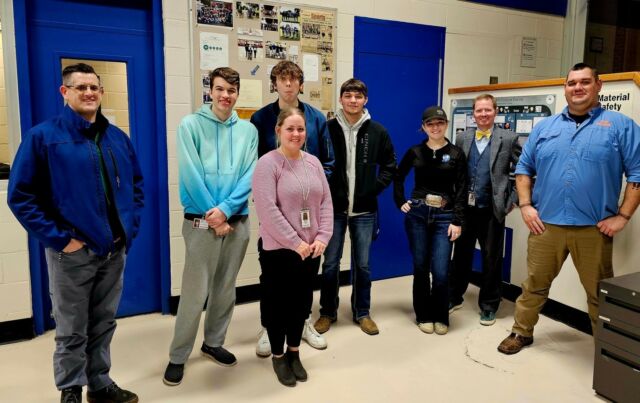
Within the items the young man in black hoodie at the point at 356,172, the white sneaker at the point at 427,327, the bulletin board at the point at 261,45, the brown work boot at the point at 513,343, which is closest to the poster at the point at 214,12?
the bulletin board at the point at 261,45

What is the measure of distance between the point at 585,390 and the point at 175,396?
2.14m

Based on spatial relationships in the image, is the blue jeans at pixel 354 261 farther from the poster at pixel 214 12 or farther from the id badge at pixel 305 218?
the poster at pixel 214 12

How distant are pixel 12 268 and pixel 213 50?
6.22 feet

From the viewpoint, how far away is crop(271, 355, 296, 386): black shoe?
256 cm

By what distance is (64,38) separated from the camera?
10.0ft

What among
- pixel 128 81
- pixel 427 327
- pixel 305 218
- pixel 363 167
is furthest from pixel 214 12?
pixel 427 327

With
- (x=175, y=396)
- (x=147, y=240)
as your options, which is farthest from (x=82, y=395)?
(x=147, y=240)

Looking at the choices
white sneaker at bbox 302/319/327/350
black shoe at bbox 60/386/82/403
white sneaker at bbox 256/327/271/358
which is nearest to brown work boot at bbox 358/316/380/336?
white sneaker at bbox 302/319/327/350

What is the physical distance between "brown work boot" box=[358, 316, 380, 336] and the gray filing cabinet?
1280 millimetres

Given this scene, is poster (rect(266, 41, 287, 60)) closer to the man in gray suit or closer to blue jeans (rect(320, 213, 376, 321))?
blue jeans (rect(320, 213, 376, 321))

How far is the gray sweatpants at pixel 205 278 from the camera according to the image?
8.31 ft

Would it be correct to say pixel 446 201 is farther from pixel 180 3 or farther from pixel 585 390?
pixel 180 3

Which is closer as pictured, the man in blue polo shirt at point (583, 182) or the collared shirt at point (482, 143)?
the man in blue polo shirt at point (583, 182)

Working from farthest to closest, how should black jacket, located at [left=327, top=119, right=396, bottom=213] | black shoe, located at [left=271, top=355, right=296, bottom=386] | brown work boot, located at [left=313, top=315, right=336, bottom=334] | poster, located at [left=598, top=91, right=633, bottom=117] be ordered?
brown work boot, located at [left=313, top=315, right=336, bottom=334]
black jacket, located at [left=327, top=119, right=396, bottom=213]
poster, located at [left=598, top=91, right=633, bottom=117]
black shoe, located at [left=271, top=355, right=296, bottom=386]
